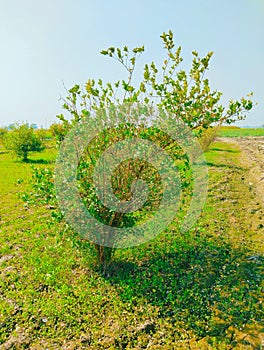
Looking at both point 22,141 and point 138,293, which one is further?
point 22,141

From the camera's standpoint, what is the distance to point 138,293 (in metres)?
4.63

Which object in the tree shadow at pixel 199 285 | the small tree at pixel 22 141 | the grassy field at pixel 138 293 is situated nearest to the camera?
the grassy field at pixel 138 293

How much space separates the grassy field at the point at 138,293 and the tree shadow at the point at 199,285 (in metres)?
0.01

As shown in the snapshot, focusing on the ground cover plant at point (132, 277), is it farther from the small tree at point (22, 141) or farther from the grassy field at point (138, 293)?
the small tree at point (22, 141)

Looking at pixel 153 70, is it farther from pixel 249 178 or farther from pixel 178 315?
pixel 249 178

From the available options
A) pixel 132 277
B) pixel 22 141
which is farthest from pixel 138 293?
pixel 22 141

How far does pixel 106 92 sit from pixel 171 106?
1047 millimetres

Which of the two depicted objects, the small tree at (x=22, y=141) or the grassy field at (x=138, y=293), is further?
the small tree at (x=22, y=141)

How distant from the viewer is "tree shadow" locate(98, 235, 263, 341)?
13.5ft

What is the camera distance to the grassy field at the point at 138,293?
3846 mm

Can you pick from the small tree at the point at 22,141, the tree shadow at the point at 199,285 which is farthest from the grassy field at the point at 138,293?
the small tree at the point at 22,141

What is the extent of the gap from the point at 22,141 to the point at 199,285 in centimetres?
1681

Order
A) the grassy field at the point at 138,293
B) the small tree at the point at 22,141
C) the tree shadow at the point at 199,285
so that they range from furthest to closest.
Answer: the small tree at the point at 22,141, the tree shadow at the point at 199,285, the grassy field at the point at 138,293

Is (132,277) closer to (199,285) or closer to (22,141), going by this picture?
(199,285)
